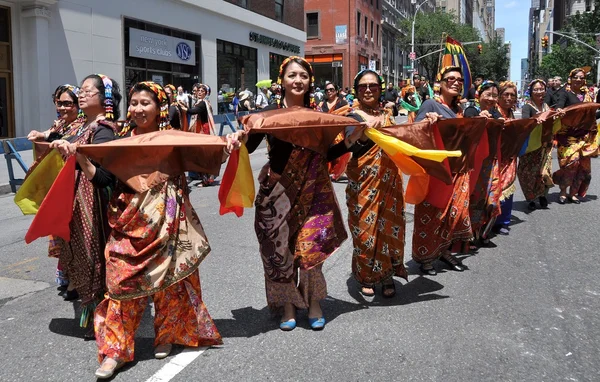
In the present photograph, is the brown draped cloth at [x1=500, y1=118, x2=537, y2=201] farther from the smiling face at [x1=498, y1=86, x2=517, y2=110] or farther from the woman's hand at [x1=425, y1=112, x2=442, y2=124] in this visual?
the woman's hand at [x1=425, y1=112, x2=442, y2=124]

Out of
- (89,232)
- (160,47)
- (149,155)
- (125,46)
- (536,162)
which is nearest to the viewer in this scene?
(149,155)

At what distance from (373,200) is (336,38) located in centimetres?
4464

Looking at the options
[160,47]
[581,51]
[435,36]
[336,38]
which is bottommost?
[160,47]

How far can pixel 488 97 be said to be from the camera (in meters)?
6.26

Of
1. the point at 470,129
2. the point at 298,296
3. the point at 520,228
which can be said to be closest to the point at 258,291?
the point at 298,296

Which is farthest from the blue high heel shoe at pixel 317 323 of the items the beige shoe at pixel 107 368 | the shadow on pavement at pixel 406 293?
the beige shoe at pixel 107 368

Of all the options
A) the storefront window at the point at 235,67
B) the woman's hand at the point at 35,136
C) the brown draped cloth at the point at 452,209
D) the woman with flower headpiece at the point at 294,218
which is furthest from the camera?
the storefront window at the point at 235,67

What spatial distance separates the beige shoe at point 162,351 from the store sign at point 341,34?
1783 inches

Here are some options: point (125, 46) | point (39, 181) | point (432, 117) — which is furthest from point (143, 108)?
point (125, 46)

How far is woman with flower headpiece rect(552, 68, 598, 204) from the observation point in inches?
332

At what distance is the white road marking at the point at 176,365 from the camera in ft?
10.6

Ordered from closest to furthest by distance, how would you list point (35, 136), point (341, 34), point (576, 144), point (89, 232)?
point (89, 232)
point (35, 136)
point (576, 144)
point (341, 34)

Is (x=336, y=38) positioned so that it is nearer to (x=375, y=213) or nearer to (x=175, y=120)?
(x=175, y=120)

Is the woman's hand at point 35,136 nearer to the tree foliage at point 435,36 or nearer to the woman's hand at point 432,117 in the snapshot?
the woman's hand at point 432,117
